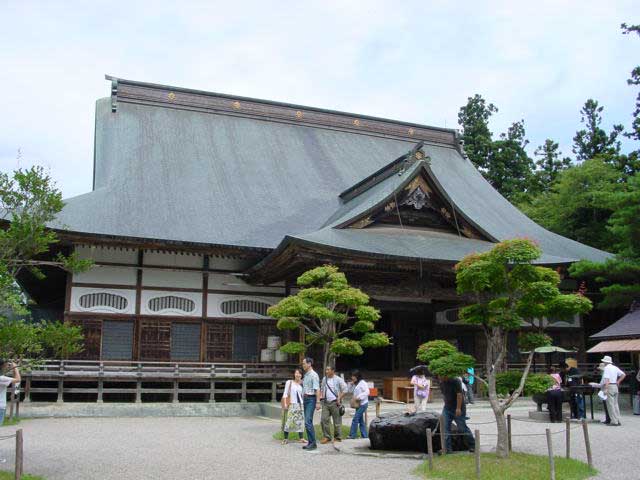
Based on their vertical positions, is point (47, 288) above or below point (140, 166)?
below

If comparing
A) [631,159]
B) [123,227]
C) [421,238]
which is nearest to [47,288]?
[123,227]

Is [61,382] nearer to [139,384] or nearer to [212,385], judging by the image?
[139,384]

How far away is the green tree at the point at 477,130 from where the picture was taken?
164 ft

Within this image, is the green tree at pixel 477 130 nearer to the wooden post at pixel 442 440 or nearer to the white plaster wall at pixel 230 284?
the white plaster wall at pixel 230 284

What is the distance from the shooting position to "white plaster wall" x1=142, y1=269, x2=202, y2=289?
68.4ft

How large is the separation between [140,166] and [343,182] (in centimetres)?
864

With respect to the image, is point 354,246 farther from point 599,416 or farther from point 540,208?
point 540,208

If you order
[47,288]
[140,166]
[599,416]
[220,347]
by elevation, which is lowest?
[599,416]

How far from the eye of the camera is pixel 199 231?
21172mm

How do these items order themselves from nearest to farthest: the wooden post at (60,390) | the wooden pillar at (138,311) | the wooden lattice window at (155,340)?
the wooden post at (60,390), the wooden pillar at (138,311), the wooden lattice window at (155,340)

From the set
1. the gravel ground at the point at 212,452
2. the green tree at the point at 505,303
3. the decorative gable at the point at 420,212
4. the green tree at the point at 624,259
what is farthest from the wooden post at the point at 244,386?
the green tree at the point at 624,259

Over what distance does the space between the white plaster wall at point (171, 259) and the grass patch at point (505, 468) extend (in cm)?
1275

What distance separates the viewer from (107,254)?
20438 mm

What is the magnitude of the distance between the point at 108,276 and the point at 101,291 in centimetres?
52
